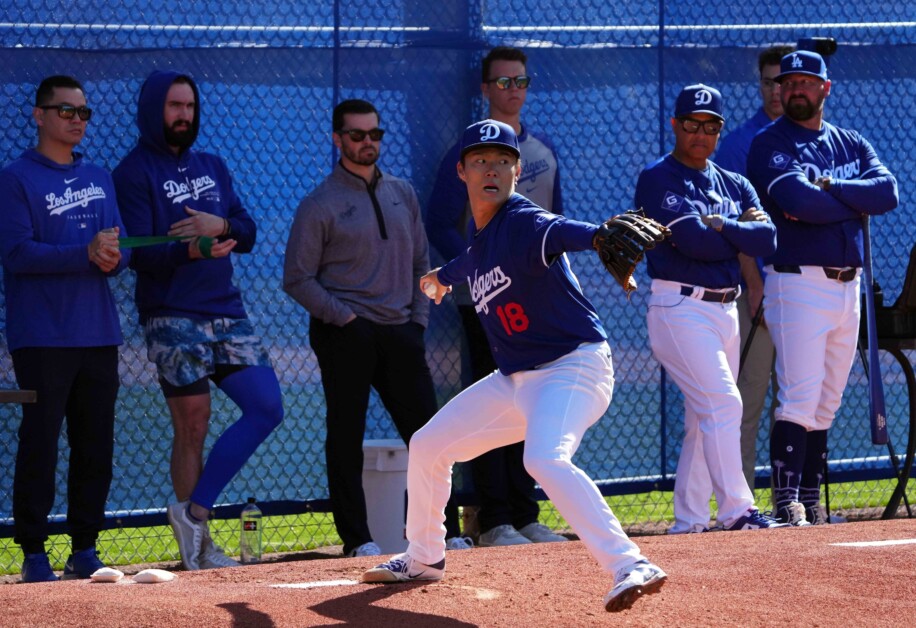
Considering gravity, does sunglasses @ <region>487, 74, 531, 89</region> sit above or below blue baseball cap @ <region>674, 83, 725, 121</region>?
above

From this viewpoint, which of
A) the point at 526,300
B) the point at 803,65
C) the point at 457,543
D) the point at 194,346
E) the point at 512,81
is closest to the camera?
the point at 526,300

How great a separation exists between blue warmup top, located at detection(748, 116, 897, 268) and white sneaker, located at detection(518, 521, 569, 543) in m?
1.80

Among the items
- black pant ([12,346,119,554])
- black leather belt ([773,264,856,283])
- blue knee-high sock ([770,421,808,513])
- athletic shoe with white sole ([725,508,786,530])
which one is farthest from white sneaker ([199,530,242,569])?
black leather belt ([773,264,856,283])

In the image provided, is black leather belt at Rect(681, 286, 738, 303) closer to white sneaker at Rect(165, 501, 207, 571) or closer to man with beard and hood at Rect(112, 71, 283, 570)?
man with beard and hood at Rect(112, 71, 283, 570)

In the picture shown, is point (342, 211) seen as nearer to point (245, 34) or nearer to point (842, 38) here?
point (245, 34)

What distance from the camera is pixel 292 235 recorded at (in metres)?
7.29

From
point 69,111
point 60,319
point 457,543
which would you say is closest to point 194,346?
point 60,319

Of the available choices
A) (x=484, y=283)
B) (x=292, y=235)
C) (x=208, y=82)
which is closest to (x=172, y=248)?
(x=292, y=235)

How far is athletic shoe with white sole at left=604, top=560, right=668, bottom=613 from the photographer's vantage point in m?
4.61

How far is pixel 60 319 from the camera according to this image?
6578 mm

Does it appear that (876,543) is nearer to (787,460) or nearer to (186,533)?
(787,460)

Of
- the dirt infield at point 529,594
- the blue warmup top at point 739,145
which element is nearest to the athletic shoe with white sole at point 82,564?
the dirt infield at point 529,594

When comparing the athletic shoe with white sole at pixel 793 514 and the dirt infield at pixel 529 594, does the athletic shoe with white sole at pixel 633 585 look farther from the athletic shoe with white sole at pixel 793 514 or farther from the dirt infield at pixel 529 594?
the athletic shoe with white sole at pixel 793 514

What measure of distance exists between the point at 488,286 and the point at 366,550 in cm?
217
